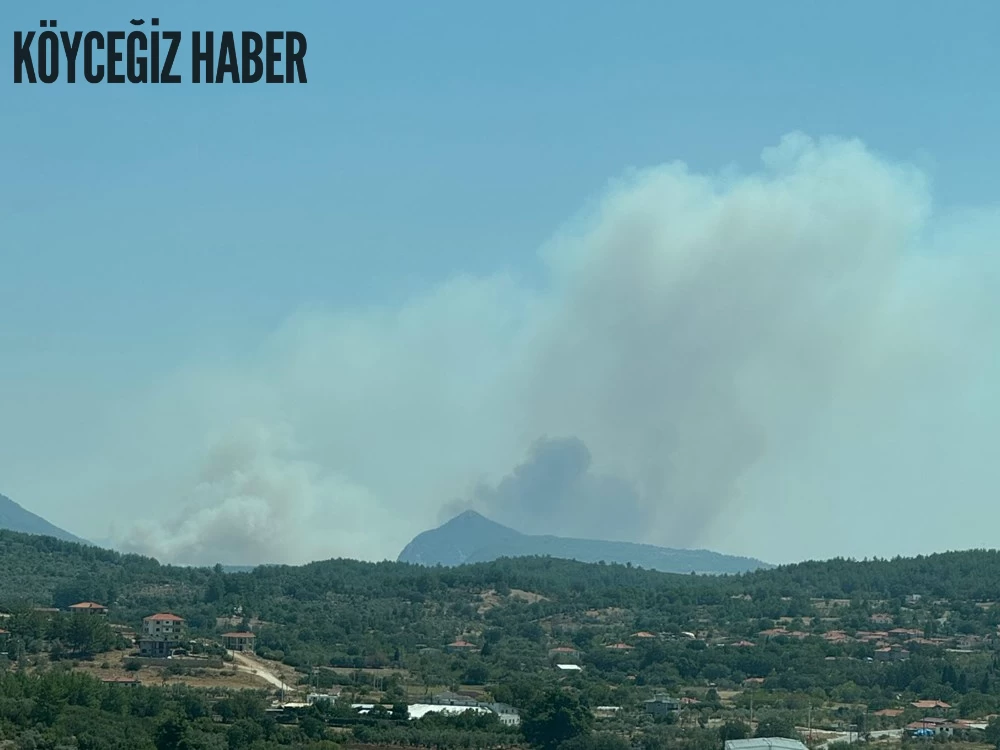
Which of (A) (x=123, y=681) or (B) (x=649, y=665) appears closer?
(A) (x=123, y=681)

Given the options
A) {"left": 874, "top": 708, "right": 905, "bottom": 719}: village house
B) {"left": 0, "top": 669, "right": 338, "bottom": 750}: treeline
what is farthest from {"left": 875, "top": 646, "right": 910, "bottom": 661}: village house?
{"left": 0, "top": 669, "right": 338, "bottom": 750}: treeline

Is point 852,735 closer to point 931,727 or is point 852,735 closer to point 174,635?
point 931,727

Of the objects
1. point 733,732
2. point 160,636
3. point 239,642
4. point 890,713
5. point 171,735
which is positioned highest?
point 160,636

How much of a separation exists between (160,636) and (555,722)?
50550 millimetres

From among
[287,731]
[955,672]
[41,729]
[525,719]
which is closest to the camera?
[41,729]

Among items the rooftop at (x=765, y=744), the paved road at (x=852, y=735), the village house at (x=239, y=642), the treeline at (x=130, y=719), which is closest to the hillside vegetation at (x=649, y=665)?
the village house at (x=239, y=642)

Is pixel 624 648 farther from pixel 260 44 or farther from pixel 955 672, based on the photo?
pixel 260 44

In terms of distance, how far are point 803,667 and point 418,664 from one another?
3263cm

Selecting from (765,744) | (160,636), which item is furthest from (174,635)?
(765,744)

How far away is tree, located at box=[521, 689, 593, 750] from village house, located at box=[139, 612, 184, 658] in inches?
1527

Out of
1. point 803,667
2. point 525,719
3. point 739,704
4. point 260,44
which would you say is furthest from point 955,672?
point 260,44

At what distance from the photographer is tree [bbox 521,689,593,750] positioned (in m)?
112

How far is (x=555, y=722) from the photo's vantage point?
371 feet

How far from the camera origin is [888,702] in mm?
141625
